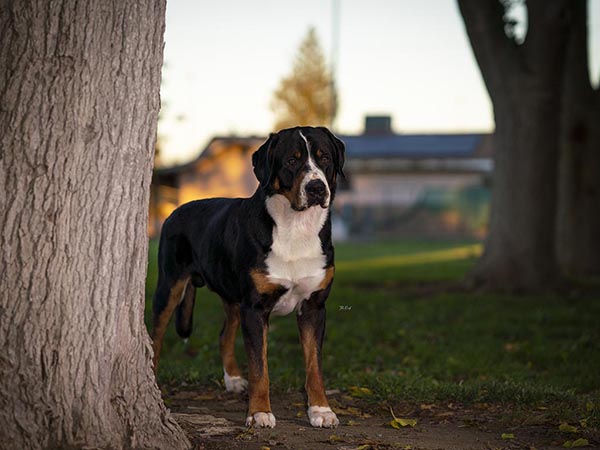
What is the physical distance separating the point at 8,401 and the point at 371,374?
11.4 feet

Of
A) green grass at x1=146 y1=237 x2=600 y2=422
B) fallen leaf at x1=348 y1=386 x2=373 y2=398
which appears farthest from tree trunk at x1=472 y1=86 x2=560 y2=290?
fallen leaf at x1=348 y1=386 x2=373 y2=398

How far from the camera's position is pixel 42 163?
13.5 feet

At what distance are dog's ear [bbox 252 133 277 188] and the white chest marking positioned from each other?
0.13 meters

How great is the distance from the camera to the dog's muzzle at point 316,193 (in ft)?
17.6

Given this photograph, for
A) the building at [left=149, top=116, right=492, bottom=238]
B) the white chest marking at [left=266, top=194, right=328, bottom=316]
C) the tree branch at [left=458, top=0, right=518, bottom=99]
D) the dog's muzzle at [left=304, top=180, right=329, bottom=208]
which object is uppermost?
the tree branch at [left=458, top=0, right=518, bottom=99]

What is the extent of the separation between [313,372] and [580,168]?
1326cm

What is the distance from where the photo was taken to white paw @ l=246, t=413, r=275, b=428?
212 inches

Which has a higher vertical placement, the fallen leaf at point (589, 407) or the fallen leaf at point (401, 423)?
the fallen leaf at point (589, 407)

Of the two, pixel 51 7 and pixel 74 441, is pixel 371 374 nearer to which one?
pixel 74 441

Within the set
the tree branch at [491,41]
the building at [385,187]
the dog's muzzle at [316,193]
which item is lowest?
the building at [385,187]

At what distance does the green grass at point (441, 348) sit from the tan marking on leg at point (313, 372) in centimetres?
82

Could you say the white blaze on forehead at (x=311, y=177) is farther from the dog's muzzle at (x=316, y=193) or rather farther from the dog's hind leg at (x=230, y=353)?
the dog's hind leg at (x=230, y=353)

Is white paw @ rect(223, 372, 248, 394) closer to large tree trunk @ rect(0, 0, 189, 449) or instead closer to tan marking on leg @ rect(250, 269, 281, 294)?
tan marking on leg @ rect(250, 269, 281, 294)

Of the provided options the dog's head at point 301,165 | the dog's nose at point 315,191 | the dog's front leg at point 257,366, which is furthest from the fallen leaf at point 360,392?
the dog's nose at point 315,191
